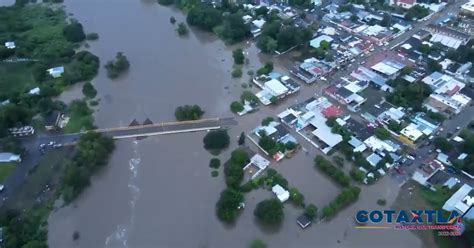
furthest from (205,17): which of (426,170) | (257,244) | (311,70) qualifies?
(257,244)

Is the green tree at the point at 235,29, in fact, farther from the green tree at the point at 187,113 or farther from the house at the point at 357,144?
the house at the point at 357,144

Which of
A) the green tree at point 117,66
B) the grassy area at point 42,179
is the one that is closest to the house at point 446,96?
the green tree at point 117,66

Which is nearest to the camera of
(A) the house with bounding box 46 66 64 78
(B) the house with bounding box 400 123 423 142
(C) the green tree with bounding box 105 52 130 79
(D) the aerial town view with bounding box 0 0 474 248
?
(D) the aerial town view with bounding box 0 0 474 248

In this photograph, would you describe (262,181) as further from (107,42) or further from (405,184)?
(107,42)

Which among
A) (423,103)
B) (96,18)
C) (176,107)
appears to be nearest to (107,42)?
(96,18)

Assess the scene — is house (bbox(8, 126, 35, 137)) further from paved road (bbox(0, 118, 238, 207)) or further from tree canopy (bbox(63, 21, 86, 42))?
tree canopy (bbox(63, 21, 86, 42))

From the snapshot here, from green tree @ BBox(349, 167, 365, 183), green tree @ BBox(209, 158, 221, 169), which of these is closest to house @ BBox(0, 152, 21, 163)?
green tree @ BBox(209, 158, 221, 169)
